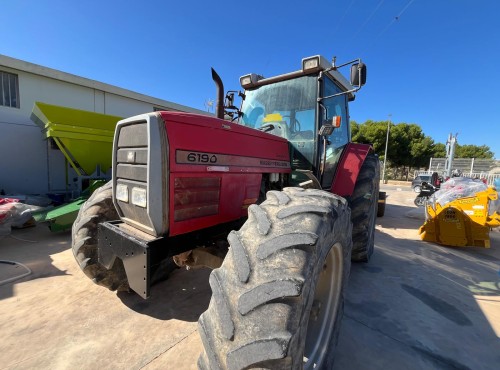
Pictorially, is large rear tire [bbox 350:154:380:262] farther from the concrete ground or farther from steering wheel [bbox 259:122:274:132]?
steering wheel [bbox 259:122:274:132]

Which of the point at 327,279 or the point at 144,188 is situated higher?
the point at 144,188

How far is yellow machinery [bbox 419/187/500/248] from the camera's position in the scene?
4.41 m

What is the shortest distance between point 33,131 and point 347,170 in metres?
8.20

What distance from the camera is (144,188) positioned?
161 cm

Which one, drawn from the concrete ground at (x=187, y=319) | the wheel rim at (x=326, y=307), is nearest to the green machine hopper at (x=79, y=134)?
the concrete ground at (x=187, y=319)

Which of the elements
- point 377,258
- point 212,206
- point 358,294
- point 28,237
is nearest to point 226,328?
point 212,206

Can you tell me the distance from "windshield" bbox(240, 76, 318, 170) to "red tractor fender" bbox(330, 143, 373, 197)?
0.53 metres

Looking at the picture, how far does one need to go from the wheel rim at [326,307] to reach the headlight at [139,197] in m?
1.24

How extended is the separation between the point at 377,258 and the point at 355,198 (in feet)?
4.23

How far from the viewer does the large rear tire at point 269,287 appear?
1029 millimetres

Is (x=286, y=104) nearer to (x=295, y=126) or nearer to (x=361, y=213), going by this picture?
(x=295, y=126)

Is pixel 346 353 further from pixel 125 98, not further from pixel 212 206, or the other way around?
pixel 125 98

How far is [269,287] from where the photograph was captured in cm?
109

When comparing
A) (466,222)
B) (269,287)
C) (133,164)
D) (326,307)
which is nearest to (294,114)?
(133,164)
